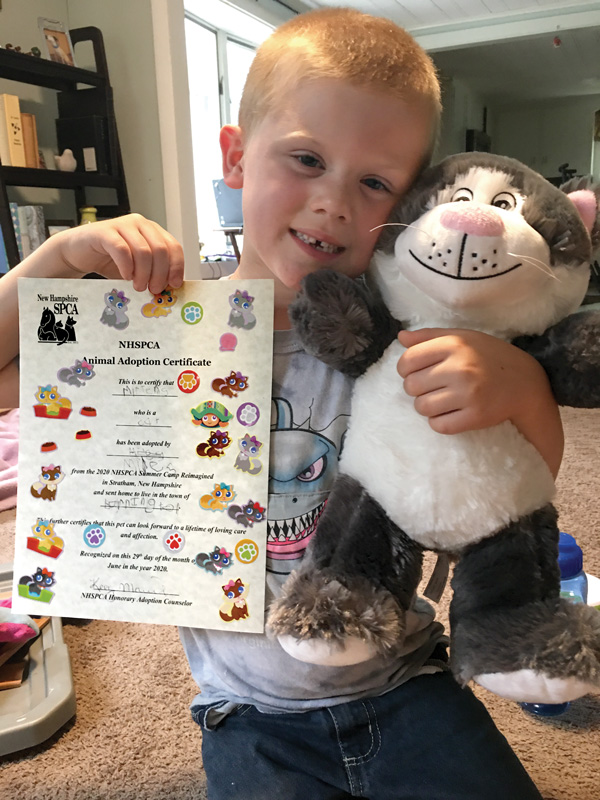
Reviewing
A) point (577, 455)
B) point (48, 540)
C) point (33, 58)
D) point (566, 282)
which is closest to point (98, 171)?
point (33, 58)

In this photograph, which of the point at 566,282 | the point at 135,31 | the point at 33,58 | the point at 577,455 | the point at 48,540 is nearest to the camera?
the point at 566,282

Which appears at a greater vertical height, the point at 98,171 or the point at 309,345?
the point at 98,171

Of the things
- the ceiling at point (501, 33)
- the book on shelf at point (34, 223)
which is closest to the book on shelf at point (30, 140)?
the book on shelf at point (34, 223)

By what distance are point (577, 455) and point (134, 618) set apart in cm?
166

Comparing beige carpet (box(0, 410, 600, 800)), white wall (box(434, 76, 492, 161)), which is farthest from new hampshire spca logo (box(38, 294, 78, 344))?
white wall (box(434, 76, 492, 161))

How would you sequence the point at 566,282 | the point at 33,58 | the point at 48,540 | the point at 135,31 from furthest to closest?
the point at 135,31, the point at 33,58, the point at 48,540, the point at 566,282

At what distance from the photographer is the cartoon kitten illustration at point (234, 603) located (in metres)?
0.58

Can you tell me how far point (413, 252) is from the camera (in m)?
0.50

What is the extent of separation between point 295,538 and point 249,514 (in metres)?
0.06

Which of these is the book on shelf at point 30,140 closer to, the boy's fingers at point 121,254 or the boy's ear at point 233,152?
the boy's ear at point 233,152

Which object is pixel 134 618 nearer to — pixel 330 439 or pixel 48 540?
pixel 48 540

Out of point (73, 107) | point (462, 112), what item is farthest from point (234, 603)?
point (462, 112)

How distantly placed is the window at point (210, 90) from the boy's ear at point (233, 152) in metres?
2.84

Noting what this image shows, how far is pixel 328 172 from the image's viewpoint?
1.90 ft
